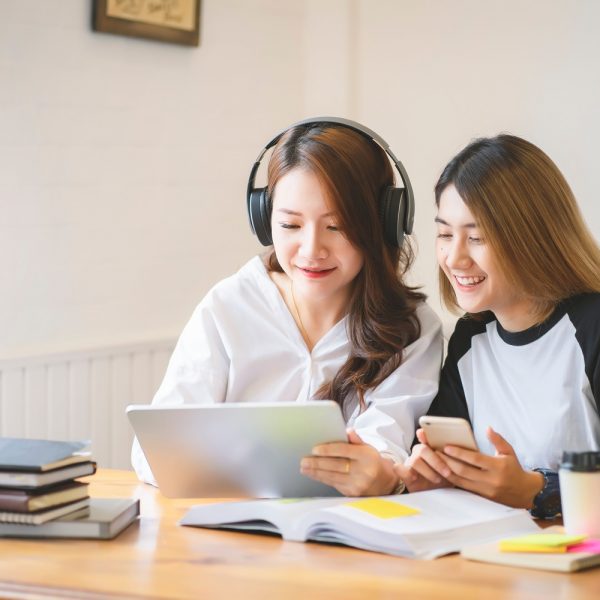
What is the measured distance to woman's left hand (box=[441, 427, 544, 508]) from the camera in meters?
1.67

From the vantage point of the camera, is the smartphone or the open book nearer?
the open book

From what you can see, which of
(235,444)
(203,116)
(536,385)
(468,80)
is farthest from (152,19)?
(235,444)

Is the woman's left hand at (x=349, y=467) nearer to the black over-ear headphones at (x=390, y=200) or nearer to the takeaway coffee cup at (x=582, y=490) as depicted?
the takeaway coffee cup at (x=582, y=490)

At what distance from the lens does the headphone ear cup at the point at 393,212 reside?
2078 millimetres

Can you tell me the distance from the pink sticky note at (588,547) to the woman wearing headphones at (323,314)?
1.75 ft

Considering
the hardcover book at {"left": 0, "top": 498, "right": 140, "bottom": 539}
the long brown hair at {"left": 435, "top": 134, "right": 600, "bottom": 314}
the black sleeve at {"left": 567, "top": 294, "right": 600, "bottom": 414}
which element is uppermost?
the long brown hair at {"left": 435, "top": 134, "right": 600, "bottom": 314}

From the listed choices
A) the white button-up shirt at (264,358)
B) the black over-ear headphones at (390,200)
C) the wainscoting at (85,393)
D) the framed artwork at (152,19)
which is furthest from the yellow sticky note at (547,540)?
the framed artwork at (152,19)

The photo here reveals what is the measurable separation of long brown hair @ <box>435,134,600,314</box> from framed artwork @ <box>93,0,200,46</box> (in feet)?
5.92

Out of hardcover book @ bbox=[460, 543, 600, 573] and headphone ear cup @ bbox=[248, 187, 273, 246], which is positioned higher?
headphone ear cup @ bbox=[248, 187, 273, 246]

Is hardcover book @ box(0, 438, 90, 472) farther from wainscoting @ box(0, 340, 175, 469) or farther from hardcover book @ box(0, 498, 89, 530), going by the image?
wainscoting @ box(0, 340, 175, 469)

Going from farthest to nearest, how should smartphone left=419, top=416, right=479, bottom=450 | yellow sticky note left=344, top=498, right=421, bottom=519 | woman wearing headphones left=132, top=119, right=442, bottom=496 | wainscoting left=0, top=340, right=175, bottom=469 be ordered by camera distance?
1. wainscoting left=0, top=340, right=175, bottom=469
2. woman wearing headphones left=132, top=119, right=442, bottom=496
3. smartphone left=419, top=416, right=479, bottom=450
4. yellow sticky note left=344, top=498, right=421, bottom=519

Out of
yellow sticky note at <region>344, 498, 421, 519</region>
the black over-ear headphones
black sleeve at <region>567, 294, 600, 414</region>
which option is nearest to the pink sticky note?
yellow sticky note at <region>344, 498, 421, 519</region>

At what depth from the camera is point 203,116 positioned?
12.4 ft

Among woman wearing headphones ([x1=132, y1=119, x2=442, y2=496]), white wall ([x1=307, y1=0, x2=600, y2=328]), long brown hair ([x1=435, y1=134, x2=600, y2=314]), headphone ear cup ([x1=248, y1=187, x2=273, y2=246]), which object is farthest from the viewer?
white wall ([x1=307, y1=0, x2=600, y2=328])
